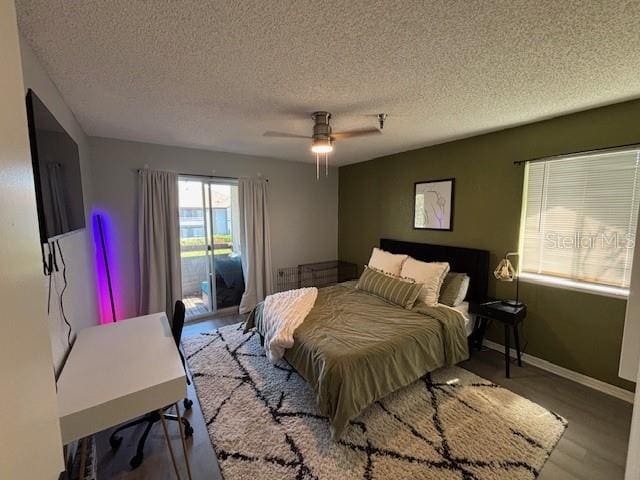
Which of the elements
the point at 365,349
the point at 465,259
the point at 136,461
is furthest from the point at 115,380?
the point at 465,259

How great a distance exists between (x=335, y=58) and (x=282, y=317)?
2078mm

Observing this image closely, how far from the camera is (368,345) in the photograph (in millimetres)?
2051

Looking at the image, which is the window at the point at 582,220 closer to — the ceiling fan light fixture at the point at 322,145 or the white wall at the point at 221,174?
the ceiling fan light fixture at the point at 322,145

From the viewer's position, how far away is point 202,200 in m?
3.89

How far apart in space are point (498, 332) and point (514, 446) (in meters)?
1.46

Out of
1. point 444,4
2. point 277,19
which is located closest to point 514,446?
point 444,4

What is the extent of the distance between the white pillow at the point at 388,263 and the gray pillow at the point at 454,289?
21.6 inches

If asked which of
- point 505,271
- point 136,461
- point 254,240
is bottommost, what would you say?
point 136,461

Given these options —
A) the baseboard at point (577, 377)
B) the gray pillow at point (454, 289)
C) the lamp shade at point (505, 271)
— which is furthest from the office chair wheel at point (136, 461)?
the baseboard at point (577, 377)

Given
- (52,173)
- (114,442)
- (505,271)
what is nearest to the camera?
(52,173)

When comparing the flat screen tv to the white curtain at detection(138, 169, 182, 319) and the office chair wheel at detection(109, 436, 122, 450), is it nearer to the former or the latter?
the office chair wheel at detection(109, 436, 122, 450)

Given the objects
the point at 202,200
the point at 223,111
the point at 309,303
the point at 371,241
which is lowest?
the point at 309,303

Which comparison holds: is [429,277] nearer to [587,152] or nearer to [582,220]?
[582,220]

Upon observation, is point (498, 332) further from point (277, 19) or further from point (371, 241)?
point (277, 19)
